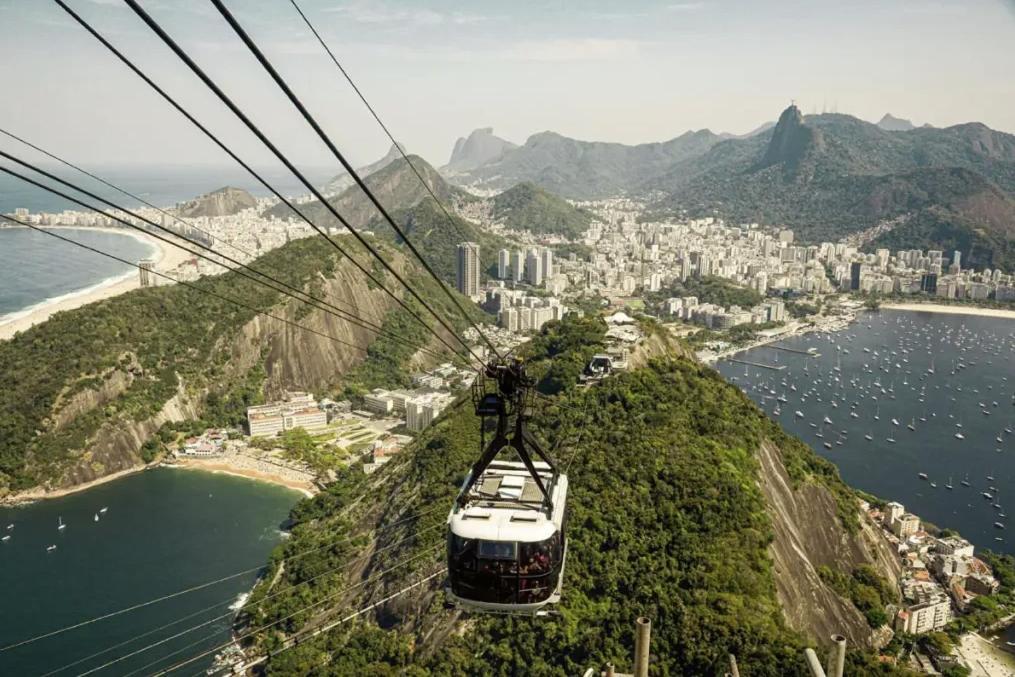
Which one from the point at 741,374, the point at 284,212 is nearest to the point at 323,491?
the point at 741,374

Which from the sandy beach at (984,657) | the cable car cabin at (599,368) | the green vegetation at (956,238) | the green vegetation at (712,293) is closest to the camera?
the sandy beach at (984,657)

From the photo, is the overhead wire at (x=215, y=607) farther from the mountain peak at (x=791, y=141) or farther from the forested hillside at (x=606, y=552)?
the mountain peak at (x=791, y=141)

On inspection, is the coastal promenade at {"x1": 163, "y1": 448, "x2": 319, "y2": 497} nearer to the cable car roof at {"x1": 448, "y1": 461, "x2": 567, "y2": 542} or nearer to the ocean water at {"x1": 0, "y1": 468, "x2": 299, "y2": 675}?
the ocean water at {"x1": 0, "y1": 468, "x2": 299, "y2": 675}

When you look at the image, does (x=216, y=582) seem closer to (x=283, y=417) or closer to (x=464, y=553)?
(x=283, y=417)

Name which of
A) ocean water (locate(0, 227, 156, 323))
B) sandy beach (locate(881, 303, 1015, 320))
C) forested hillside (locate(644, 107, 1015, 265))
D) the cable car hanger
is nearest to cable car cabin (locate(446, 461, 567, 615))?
the cable car hanger

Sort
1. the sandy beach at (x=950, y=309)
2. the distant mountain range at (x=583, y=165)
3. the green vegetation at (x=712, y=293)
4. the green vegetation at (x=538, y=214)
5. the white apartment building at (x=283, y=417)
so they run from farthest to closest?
the distant mountain range at (x=583, y=165) → the green vegetation at (x=538, y=214) → the green vegetation at (x=712, y=293) → the sandy beach at (x=950, y=309) → the white apartment building at (x=283, y=417)

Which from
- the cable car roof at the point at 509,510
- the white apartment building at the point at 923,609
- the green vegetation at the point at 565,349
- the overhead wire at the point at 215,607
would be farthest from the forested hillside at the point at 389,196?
the cable car roof at the point at 509,510
